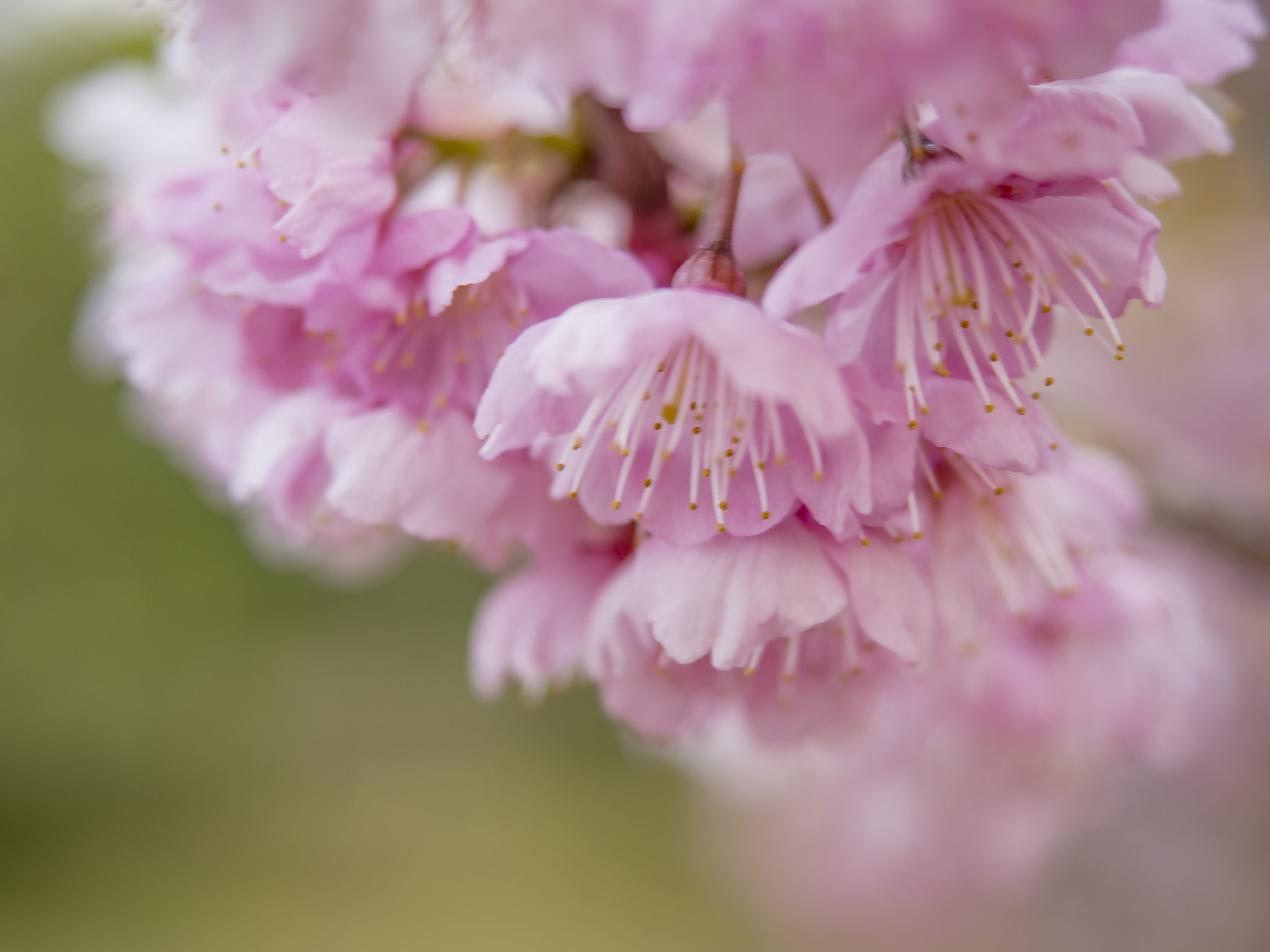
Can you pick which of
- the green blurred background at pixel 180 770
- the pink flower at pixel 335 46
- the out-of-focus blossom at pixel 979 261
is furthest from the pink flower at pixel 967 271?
the green blurred background at pixel 180 770

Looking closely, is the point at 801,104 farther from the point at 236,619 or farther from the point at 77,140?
the point at 236,619

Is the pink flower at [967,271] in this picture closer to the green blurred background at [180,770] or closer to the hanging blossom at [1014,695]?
the hanging blossom at [1014,695]

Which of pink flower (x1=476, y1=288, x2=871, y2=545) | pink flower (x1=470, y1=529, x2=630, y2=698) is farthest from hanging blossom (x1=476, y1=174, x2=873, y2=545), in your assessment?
pink flower (x1=470, y1=529, x2=630, y2=698)

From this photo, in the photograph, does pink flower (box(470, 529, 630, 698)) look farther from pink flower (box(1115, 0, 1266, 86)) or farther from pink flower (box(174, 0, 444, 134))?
pink flower (box(1115, 0, 1266, 86))

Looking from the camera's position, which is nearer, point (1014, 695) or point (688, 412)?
point (688, 412)

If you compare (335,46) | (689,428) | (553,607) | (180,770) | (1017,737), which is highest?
(335,46)

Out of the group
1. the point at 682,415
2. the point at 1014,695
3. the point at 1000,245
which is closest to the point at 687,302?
the point at 682,415

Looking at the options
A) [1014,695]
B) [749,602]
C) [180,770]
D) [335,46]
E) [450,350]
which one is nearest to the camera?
[335,46]

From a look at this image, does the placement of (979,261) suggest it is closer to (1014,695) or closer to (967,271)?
(967,271)
